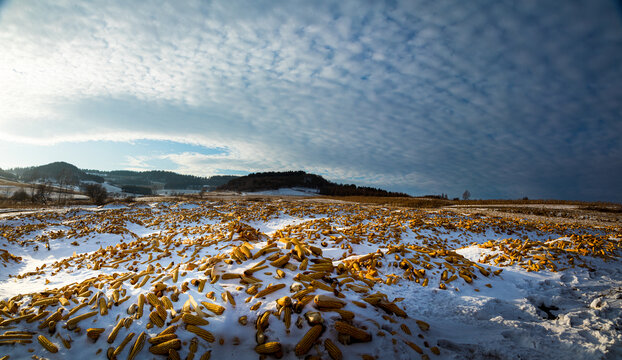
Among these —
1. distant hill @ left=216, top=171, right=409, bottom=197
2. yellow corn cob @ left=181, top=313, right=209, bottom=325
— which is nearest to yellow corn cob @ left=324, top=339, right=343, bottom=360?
yellow corn cob @ left=181, top=313, right=209, bottom=325

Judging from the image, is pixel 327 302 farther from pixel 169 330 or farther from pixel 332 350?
pixel 169 330

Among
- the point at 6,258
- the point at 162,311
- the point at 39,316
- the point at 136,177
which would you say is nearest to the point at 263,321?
the point at 162,311

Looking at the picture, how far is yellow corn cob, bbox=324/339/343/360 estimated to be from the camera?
7.68ft

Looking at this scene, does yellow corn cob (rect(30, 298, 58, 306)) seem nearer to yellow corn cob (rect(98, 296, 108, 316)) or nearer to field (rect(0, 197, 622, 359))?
field (rect(0, 197, 622, 359))

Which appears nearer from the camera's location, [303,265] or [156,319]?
[156,319]

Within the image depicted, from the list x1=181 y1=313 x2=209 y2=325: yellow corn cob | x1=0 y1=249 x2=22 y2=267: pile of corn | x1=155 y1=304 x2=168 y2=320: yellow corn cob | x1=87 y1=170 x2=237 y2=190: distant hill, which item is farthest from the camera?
x1=87 y1=170 x2=237 y2=190: distant hill

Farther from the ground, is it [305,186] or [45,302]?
[305,186]

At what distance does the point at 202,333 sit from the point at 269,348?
82cm

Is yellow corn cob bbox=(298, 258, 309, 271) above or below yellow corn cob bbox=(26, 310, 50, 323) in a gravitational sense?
above

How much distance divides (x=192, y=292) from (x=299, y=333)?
1724 mm

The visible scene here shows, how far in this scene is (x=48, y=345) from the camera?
2.52 metres

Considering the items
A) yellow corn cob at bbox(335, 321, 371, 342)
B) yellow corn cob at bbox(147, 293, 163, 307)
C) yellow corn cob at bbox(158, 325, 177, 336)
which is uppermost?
yellow corn cob at bbox(335, 321, 371, 342)

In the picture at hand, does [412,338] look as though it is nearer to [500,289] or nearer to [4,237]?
[500,289]

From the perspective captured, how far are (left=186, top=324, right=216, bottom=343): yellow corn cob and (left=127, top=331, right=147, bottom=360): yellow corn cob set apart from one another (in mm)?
464
